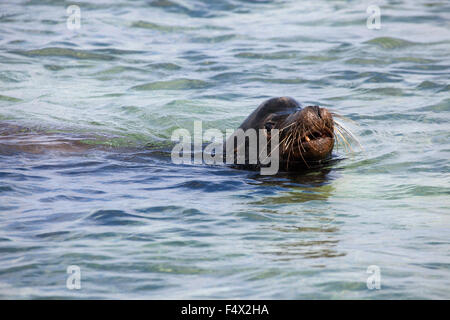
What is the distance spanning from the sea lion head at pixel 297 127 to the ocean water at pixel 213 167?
0.19m

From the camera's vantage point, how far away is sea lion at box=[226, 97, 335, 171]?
567 cm

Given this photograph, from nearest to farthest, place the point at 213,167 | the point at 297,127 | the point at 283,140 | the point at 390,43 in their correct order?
1. the point at 297,127
2. the point at 283,140
3. the point at 213,167
4. the point at 390,43

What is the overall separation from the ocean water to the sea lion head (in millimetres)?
189

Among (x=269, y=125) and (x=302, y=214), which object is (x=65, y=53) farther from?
(x=302, y=214)

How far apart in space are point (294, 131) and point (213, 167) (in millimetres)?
1011

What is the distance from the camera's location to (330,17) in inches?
575

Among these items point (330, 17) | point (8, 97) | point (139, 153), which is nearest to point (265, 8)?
point (330, 17)

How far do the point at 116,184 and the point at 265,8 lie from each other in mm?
10752

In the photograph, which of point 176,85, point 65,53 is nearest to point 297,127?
point 176,85

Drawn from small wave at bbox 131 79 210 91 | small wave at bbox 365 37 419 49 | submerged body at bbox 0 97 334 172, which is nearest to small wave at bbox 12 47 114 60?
small wave at bbox 131 79 210 91

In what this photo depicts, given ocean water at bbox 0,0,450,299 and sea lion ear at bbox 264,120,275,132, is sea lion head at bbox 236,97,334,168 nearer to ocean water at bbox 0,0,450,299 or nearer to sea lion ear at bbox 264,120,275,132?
sea lion ear at bbox 264,120,275,132

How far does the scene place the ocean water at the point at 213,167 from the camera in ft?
12.1

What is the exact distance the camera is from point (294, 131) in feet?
18.8

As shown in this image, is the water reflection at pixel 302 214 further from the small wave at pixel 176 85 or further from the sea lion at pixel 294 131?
the small wave at pixel 176 85
